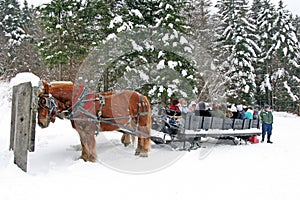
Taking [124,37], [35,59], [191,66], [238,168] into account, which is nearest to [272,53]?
[191,66]

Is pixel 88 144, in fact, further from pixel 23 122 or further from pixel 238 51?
pixel 238 51

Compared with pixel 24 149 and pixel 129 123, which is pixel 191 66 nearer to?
pixel 129 123

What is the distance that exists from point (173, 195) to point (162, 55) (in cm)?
930

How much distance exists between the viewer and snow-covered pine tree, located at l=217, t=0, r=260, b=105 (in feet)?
77.7

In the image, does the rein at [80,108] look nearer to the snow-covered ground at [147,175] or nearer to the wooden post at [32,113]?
the wooden post at [32,113]

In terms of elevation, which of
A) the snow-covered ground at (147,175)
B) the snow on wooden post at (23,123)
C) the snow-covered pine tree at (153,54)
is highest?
the snow-covered pine tree at (153,54)

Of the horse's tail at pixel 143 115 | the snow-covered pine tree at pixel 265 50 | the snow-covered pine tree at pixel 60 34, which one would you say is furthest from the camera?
the snow-covered pine tree at pixel 265 50

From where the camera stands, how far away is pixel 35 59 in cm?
2264

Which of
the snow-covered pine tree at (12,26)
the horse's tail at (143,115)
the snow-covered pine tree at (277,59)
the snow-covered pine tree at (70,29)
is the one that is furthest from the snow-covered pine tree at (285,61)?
the snow-covered pine tree at (12,26)

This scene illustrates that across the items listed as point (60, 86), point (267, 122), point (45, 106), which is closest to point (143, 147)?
point (60, 86)

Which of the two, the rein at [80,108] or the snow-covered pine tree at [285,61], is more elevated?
the snow-covered pine tree at [285,61]

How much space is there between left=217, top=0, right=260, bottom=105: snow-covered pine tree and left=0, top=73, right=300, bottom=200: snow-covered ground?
1730 cm

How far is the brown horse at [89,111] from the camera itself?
4.74m

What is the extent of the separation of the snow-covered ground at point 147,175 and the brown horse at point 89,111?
47cm
